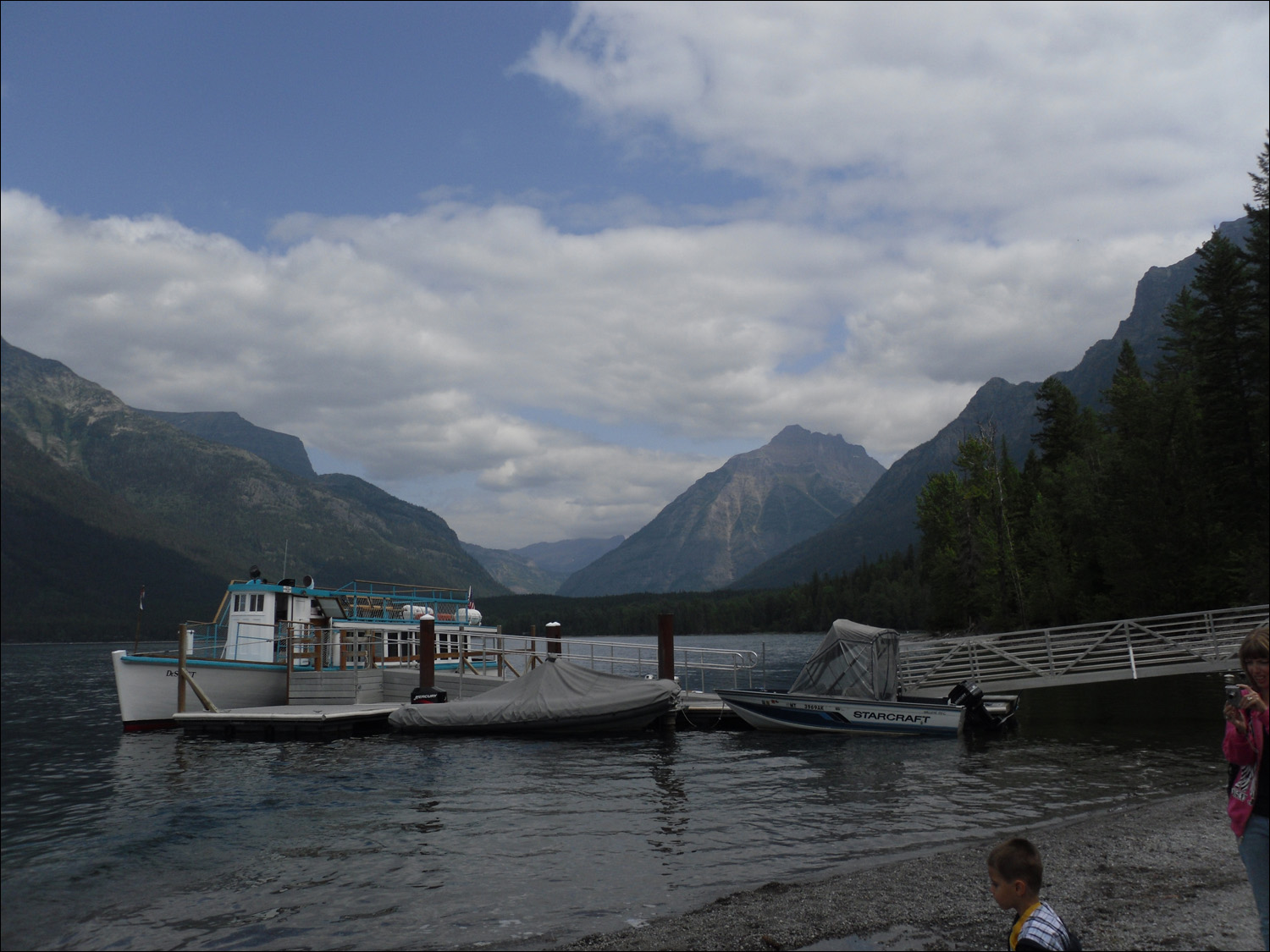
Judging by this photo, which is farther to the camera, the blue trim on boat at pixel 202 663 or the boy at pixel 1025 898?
the blue trim on boat at pixel 202 663

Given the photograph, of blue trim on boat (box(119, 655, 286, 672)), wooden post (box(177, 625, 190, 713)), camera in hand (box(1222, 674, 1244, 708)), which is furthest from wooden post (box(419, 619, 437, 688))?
camera in hand (box(1222, 674, 1244, 708))

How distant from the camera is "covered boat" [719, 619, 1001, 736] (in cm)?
2653

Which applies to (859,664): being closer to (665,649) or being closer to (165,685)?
(665,649)

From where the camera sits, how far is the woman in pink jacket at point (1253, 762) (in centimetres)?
557

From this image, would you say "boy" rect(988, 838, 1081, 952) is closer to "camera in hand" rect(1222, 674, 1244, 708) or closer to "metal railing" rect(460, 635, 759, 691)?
"camera in hand" rect(1222, 674, 1244, 708)

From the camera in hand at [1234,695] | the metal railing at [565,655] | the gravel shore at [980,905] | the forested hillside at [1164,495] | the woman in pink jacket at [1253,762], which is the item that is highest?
the forested hillside at [1164,495]

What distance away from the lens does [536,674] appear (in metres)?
30.2

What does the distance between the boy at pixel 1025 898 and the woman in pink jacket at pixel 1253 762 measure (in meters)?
1.31

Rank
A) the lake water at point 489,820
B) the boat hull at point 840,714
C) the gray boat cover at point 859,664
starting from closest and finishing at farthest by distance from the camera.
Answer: the lake water at point 489,820 → the boat hull at point 840,714 → the gray boat cover at point 859,664

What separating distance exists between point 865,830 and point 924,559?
96.5m

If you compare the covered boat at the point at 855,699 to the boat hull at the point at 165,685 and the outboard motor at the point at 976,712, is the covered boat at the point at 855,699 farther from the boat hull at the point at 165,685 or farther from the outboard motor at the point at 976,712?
the boat hull at the point at 165,685

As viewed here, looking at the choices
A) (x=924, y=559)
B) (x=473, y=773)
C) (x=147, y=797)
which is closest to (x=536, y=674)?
(x=473, y=773)

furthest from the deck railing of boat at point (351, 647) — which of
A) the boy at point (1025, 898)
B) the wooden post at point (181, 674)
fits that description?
the boy at point (1025, 898)

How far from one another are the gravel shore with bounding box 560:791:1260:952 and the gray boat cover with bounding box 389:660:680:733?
53.8 feet
